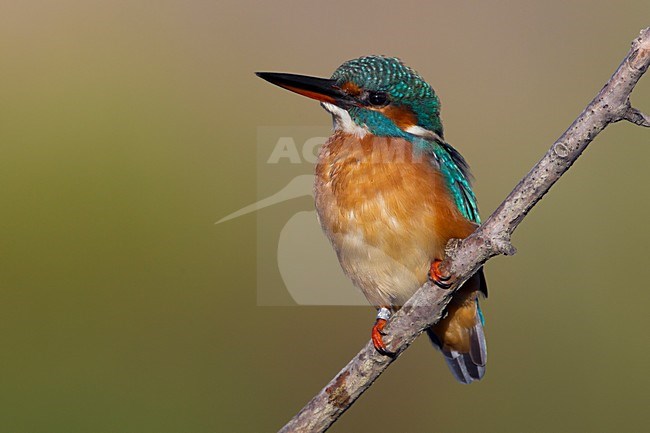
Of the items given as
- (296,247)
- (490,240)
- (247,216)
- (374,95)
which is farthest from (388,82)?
(247,216)

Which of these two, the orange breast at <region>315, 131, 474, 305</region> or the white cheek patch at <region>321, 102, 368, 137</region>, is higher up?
the white cheek patch at <region>321, 102, 368, 137</region>

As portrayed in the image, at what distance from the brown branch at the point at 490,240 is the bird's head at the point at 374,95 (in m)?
0.62

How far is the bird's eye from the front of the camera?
321cm

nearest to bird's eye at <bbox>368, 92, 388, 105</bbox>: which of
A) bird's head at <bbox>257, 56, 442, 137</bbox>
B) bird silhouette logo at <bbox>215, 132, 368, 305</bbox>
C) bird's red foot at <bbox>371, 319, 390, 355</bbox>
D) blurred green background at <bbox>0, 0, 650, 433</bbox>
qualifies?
bird's head at <bbox>257, 56, 442, 137</bbox>

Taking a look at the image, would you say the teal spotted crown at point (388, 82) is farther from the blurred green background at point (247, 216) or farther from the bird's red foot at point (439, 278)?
the blurred green background at point (247, 216)

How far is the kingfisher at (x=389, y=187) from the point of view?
116 inches

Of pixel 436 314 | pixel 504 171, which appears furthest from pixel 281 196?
pixel 436 314

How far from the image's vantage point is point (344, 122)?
3.24 m

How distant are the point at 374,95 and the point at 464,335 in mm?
1046

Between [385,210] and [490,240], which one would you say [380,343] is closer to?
[385,210]

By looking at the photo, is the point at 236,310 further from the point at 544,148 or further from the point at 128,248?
the point at 544,148

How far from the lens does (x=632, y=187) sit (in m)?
5.26

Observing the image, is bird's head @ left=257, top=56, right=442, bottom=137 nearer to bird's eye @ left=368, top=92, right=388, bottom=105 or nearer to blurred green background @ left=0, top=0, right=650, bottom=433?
bird's eye @ left=368, top=92, right=388, bottom=105

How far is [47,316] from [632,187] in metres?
3.66
